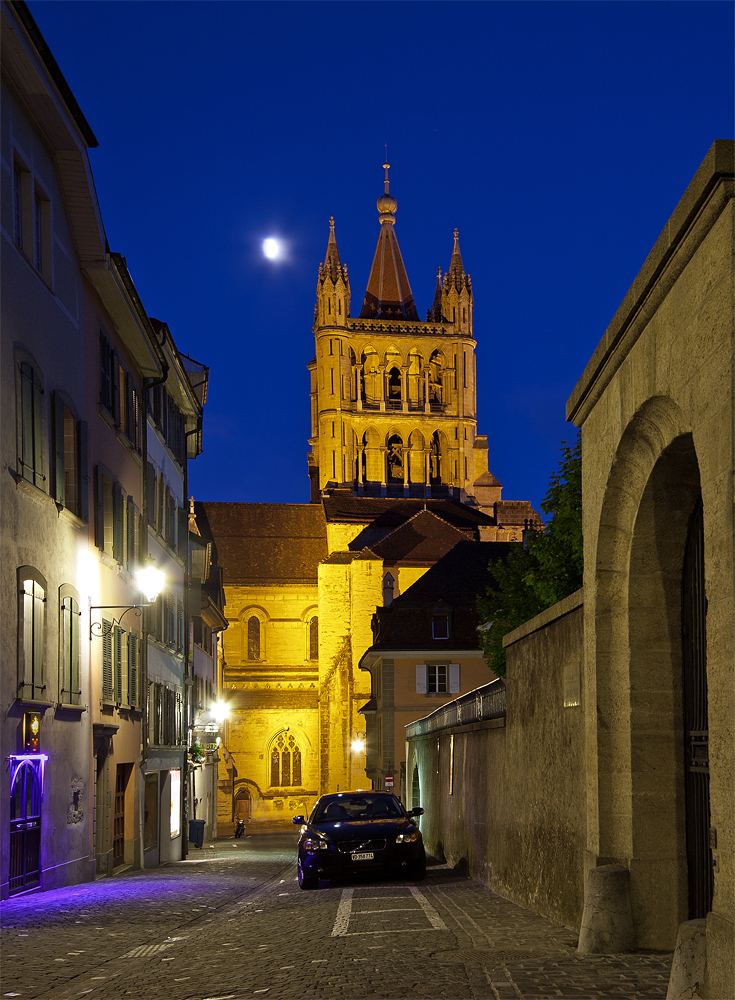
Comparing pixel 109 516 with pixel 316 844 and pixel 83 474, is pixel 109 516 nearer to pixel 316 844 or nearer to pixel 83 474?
pixel 83 474

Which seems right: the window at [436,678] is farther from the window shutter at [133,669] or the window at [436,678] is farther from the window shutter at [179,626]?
the window shutter at [133,669]

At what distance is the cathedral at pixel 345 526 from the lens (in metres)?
63.6

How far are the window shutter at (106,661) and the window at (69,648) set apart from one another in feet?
6.08

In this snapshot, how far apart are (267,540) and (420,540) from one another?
14.5m

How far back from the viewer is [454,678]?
1711 inches

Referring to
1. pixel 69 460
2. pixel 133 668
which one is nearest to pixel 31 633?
pixel 69 460

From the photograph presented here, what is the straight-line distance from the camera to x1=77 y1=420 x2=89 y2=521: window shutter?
1694 centimetres

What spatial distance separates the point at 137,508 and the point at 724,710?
1851 centimetres

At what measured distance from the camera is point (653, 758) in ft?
26.3

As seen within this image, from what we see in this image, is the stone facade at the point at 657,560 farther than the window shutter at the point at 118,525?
No

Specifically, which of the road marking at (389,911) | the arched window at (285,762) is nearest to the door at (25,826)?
the road marking at (389,911)

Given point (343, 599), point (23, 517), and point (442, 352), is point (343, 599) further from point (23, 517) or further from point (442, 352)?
point (23, 517)

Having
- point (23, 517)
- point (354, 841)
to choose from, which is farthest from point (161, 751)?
point (23, 517)

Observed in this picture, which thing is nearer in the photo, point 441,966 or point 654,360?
point 654,360
